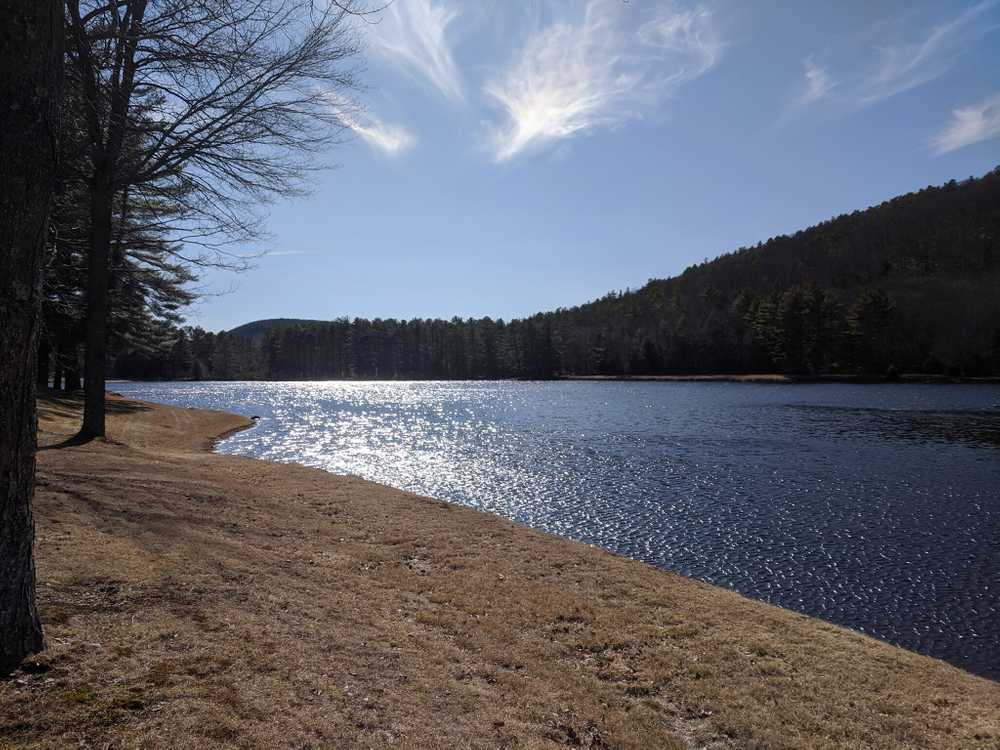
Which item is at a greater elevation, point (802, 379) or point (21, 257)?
point (21, 257)

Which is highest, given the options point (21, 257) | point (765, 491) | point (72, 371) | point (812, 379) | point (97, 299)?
point (97, 299)

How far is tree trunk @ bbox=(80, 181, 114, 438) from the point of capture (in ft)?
A: 49.7

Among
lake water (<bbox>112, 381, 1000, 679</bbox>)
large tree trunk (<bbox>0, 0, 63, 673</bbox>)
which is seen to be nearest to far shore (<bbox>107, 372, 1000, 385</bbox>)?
lake water (<bbox>112, 381, 1000, 679</bbox>)

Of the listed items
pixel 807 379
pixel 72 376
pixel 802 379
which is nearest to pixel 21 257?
pixel 72 376

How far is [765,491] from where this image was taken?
1983cm

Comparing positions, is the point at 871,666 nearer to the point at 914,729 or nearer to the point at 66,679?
the point at 914,729

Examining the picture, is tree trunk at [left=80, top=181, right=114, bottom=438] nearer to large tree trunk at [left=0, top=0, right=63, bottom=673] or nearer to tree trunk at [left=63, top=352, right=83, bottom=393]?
large tree trunk at [left=0, top=0, right=63, bottom=673]

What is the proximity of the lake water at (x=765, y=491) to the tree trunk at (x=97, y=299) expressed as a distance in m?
9.29

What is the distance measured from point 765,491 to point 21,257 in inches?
816

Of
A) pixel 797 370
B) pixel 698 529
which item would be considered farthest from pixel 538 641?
pixel 797 370

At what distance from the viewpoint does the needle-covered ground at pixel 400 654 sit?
4.16 m

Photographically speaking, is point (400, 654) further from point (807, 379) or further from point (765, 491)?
point (807, 379)

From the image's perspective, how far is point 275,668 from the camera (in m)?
4.94

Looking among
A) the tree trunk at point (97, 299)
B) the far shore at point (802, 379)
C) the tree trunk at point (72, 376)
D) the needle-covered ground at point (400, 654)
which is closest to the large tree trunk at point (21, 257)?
the needle-covered ground at point (400, 654)
